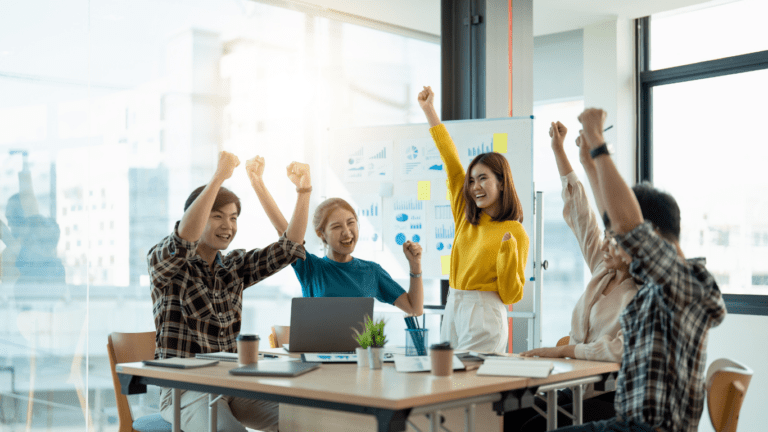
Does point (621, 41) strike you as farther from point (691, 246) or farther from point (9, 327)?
point (9, 327)

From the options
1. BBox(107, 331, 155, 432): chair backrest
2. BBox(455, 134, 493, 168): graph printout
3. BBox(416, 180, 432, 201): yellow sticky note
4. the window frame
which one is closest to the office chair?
BBox(107, 331, 155, 432): chair backrest

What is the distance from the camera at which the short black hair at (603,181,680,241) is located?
175cm

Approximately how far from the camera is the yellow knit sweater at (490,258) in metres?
2.79

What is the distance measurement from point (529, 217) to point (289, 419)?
2246 mm

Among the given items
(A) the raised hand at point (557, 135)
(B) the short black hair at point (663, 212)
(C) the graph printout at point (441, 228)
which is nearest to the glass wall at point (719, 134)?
(C) the graph printout at point (441, 228)

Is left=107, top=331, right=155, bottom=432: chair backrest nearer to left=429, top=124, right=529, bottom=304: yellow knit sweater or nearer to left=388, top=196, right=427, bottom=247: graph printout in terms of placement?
left=429, top=124, right=529, bottom=304: yellow knit sweater

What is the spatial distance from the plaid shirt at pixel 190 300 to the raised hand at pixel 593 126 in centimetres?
137

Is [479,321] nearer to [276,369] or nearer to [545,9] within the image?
[276,369]

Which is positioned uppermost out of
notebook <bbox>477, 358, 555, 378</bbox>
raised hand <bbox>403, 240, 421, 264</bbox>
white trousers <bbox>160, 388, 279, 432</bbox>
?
raised hand <bbox>403, 240, 421, 264</bbox>

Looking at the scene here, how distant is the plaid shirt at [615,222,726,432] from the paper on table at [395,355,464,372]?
454 mm

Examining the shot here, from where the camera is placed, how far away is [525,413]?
2.64m

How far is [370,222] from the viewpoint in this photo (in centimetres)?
451

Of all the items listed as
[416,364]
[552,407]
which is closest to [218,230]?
[416,364]

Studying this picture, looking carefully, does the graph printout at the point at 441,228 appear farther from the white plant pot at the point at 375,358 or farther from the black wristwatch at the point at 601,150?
the black wristwatch at the point at 601,150
